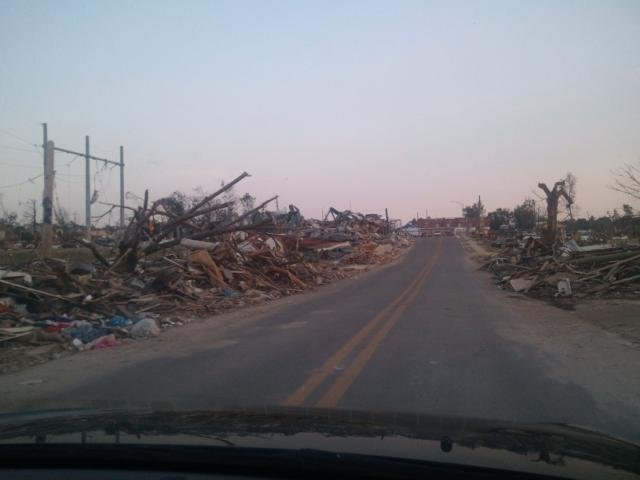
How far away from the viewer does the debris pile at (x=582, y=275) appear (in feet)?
61.8

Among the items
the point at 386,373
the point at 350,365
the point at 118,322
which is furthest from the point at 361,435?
the point at 118,322

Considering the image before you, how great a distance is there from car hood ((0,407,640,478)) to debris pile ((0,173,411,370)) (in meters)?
7.46

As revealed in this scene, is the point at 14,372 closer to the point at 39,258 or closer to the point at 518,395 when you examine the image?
the point at 518,395

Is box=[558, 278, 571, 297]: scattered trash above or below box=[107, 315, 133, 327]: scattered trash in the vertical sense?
above

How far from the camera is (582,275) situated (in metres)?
20.7

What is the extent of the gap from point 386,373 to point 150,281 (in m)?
11.3

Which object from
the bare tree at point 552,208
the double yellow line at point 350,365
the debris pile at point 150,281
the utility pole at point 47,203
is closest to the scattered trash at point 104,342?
the debris pile at point 150,281

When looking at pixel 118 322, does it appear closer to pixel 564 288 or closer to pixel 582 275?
pixel 564 288

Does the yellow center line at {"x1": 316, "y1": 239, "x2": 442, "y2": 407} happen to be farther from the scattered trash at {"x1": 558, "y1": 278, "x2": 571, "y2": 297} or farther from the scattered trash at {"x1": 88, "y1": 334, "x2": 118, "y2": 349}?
the scattered trash at {"x1": 558, "y1": 278, "x2": 571, "y2": 297}

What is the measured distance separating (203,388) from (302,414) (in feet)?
10.4

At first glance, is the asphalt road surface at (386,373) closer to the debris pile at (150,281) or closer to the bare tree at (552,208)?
the debris pile at (150,281)

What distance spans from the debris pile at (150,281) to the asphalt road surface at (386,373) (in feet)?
7.03

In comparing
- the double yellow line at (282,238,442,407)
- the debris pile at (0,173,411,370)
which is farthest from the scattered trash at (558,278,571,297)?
the debris pile at (0,173,411,370)

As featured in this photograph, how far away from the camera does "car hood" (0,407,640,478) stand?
10.7 feet
